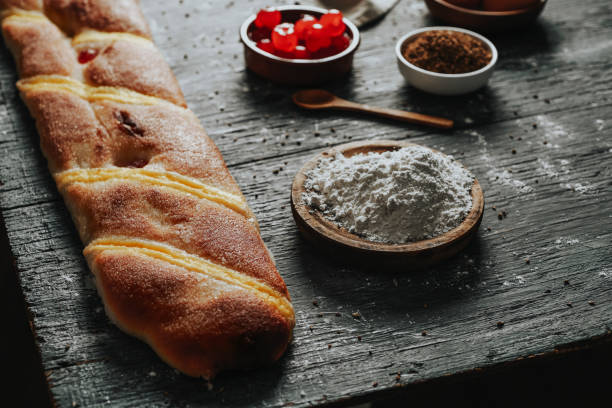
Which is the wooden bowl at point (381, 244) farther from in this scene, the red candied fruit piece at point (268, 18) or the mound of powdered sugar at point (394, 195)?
the red candied fruit piece at point (268, 18)

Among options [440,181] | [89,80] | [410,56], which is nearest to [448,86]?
[410,56]

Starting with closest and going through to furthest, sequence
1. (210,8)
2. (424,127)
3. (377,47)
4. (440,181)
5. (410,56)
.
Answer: (440,181), (424,127), (410,56), (377,47), (210,8)

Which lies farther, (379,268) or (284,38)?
(284,38)

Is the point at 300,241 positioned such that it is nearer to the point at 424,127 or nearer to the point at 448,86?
the point at 424,127

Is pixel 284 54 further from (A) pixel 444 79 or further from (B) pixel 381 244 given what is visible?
(B) pixel 381 244

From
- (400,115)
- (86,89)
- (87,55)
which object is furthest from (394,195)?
(87,55)
